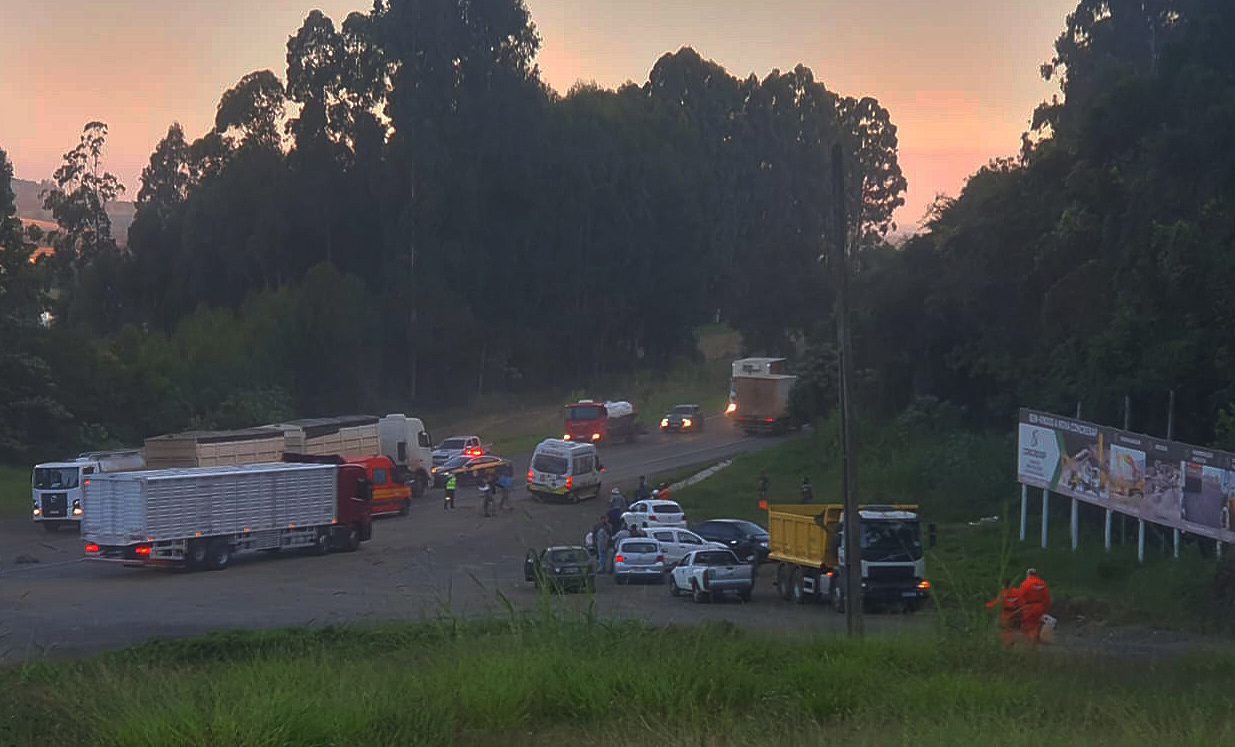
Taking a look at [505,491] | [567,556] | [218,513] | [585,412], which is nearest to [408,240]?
[585,412]

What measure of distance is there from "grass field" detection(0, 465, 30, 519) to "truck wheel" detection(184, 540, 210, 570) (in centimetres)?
1469

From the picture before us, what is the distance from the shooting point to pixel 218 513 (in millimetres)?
32812

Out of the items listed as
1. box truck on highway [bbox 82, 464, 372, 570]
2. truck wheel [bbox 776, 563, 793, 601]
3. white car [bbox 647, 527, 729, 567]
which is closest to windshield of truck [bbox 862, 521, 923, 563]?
truck wheel [bbox 776, 563, 793, 601]

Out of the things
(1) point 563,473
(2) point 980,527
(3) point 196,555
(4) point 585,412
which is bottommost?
(3) point 196,555

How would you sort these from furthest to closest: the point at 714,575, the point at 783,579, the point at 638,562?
the point at 638,562, the point at 783,579, the point at 714,575

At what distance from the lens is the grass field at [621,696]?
9.11 meters

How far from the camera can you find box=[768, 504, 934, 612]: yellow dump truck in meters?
26.4

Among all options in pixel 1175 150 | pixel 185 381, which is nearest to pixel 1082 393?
pixel 1175 150

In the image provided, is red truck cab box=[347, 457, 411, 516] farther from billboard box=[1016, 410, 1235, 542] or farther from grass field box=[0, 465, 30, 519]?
billboard box=[1016, 410, 1235, 542]

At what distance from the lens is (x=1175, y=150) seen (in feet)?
122

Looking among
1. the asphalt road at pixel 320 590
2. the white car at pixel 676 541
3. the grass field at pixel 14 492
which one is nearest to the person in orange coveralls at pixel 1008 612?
the asphalt road at pixel 320 590

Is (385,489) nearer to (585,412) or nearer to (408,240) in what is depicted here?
(585,412)

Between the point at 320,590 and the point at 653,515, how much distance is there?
474 inches

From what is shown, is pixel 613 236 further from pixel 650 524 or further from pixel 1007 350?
pixel 650 524
